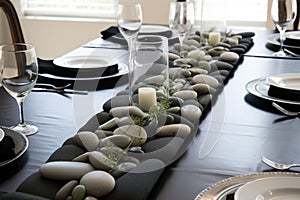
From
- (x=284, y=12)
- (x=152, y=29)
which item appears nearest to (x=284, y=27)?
(x=284, y=12)

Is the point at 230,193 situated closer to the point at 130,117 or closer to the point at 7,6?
the point at 130,117

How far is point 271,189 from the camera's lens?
816 millimetres

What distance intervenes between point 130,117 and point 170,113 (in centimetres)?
10

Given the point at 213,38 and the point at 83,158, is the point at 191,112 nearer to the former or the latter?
the point at 83,158

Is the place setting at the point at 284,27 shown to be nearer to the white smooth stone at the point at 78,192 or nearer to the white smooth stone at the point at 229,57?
the white smooth stone at the point at 229,57

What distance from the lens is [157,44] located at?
45.8 inches

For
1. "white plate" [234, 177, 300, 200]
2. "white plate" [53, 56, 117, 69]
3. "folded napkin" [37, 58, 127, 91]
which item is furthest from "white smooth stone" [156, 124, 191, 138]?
"white plate" [53, 56, 117, 69]

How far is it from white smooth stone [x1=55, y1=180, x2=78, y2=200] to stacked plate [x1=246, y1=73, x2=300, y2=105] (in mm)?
665

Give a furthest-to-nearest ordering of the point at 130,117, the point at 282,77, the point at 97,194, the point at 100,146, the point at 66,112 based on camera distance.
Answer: the point at 282,77 < the point at 66,112 < the point at 130,117 < the point at 100,146 < the point at 97,194

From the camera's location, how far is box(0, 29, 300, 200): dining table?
88 centimetres

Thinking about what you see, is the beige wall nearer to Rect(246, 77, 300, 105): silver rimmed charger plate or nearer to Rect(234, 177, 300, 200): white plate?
Rect(246, 77, 300, 105): silver rimmed charger plate

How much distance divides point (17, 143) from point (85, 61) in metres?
0.72

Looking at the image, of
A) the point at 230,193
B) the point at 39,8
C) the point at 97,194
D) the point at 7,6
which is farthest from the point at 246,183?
the point at 39,8

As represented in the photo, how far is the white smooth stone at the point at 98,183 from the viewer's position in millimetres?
798
